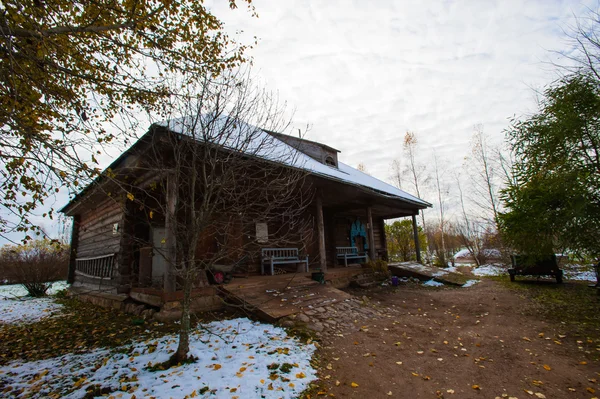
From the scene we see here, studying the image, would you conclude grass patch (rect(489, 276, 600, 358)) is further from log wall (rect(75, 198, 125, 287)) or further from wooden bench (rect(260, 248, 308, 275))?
log wall (rect(75, 198, 125, 287))

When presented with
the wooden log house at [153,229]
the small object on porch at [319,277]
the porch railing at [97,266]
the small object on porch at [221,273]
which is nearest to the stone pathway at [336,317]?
the small object on porch at [319,277]

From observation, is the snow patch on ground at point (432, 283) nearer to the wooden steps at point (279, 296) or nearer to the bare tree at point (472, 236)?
the wooden steps at point (279, 296)

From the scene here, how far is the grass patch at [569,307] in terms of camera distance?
16.1 ft

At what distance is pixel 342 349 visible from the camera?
4414 millimetres

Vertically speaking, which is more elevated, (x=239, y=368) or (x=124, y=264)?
(x=124, y=264)

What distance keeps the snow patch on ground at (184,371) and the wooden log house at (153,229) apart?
1.42 metres

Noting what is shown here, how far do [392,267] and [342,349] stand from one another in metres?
8.21

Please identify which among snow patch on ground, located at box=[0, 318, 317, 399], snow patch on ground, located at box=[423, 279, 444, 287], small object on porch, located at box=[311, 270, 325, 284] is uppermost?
small object on porch, located at box=[311, 270, 325, 284]

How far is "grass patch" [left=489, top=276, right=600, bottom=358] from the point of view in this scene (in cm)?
491

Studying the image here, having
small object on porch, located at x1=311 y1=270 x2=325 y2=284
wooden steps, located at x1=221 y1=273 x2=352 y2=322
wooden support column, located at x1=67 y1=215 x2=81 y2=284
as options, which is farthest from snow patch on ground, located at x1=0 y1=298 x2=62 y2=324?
small object on porch, located at x1=311 y1=270 x2=325 y2=284

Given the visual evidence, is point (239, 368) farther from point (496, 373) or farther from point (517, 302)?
point (517, 302)

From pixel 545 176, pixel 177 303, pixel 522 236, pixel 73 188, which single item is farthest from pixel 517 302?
pixel 73 188

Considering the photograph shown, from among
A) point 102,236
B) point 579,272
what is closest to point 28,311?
point 102,236

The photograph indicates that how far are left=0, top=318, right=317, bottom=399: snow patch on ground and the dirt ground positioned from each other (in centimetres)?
53
